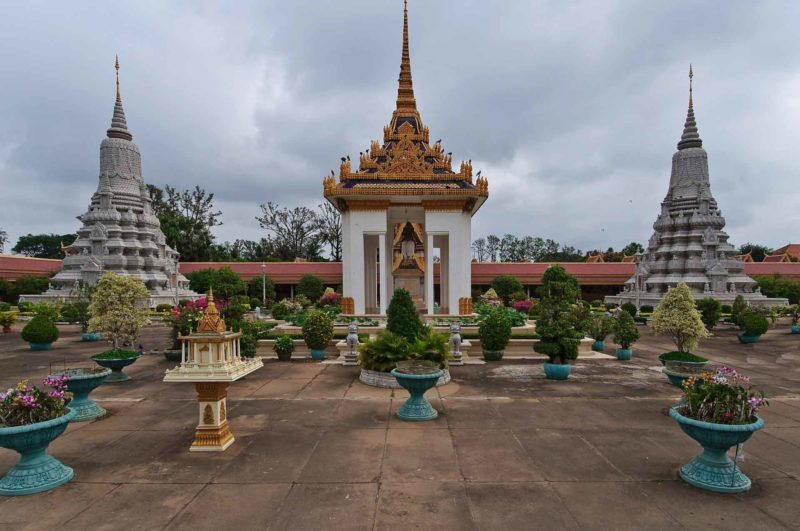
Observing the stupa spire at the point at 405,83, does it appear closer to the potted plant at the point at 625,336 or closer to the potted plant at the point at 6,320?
the potted plant at the point at 625,336

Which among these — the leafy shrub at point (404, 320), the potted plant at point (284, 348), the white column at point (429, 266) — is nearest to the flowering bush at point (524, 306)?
the white column at point (429, 266)

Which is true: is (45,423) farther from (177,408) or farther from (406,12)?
(406,12)

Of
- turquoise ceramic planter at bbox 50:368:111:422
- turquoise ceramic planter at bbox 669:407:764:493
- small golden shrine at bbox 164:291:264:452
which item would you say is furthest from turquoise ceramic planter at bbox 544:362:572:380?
turquoise ceramic planter at bbox 50:368:111:422

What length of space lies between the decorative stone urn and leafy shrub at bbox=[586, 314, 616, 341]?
36.0 ft

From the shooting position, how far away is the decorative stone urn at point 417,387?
27.8ft

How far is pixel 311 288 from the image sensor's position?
39375 mm

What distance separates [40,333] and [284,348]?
10484mm

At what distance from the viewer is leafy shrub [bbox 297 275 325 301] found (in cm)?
3938

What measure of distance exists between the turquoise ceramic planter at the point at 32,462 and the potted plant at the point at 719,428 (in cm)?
786

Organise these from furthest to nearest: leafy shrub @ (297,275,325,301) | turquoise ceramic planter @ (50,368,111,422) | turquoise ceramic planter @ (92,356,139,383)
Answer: leafy shrub @ (297,275,325,301)
turquoise ceramic planter @ (92,356,139,383)
turquoise ceramic planter @ (50,368,111,422)

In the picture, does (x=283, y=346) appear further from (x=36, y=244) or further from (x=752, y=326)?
(x=36, y=244)

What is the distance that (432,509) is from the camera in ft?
17.1

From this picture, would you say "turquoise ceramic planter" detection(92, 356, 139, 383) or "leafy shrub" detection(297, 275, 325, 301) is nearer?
"turquoise ceramic planter" detection(92, 356, 139, 383)

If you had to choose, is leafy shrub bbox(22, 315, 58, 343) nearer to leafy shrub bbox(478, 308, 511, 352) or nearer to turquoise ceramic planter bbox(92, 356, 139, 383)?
turquoise ceramic planter bbox(92, 356, 139, 383)
